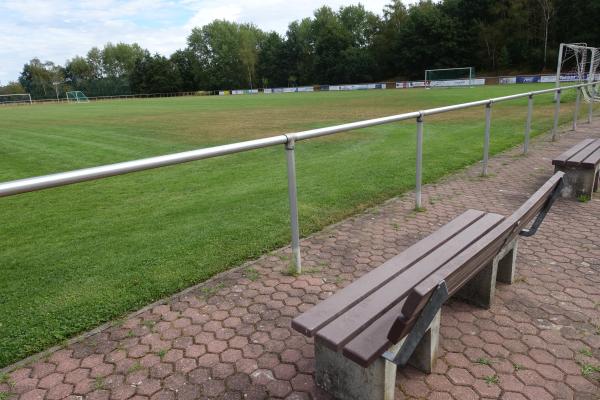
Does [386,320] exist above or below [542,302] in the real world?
above

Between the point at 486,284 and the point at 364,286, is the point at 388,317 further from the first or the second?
the point at 486,284

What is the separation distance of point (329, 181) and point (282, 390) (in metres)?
4.96

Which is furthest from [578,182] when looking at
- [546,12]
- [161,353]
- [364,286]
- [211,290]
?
[546,12]

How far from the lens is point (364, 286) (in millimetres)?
2516

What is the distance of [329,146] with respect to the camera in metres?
11.0

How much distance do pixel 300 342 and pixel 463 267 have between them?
1279 mm

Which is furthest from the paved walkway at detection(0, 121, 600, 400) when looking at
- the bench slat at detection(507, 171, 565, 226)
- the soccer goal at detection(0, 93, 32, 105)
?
the soccer goal at detection(0, 93, 32, 105)

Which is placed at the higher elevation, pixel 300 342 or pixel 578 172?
pixel 578 172

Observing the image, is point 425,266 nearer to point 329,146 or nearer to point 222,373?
point 222,373

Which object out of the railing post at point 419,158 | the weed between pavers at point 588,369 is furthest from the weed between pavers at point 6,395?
the railing post at point 419,158

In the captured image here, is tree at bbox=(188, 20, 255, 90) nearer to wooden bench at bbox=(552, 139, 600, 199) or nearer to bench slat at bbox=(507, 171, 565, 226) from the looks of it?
wooden bench at bbox=(552, 139, 600, 199)

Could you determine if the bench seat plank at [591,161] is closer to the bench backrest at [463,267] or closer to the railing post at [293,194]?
the bench backrest at [463,267]

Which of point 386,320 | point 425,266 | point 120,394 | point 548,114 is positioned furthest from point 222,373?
point 548,114

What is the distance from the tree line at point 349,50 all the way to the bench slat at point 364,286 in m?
60.1
